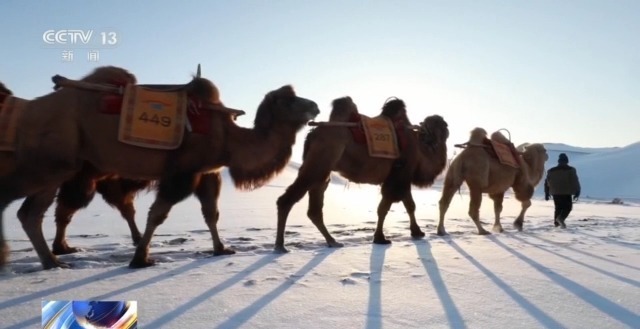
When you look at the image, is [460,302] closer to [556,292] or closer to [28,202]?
[556,292]

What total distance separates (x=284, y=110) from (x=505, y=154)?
5.56 m

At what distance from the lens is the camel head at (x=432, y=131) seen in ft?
27.5

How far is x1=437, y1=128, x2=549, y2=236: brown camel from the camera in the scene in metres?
8.91

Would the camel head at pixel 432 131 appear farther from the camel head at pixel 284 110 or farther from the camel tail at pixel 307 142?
the camel head at pixel 284 110

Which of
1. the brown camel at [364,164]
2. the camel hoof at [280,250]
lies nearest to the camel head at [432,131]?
the brown camel at [364,164]

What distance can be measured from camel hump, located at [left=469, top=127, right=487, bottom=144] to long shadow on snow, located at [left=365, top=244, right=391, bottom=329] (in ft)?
13.7

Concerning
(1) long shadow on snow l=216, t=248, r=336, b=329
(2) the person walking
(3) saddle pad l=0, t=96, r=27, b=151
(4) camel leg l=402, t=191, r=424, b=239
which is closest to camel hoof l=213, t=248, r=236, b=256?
(1) long shadow on snow l=216, t=248, r=336, b=329

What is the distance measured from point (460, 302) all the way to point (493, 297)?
0.97 feet

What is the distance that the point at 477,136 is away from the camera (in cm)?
932

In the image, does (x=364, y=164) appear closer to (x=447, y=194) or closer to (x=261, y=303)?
(x=447, y=194)

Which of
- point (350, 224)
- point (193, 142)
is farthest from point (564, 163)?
point (193, 142)

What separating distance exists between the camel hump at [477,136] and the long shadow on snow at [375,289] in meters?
4.18

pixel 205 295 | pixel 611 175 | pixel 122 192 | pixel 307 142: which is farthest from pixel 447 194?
pixel 611 175

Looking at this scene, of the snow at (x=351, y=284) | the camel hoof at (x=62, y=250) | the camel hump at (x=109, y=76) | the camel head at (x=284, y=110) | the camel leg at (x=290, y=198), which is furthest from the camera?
the camel leg at (x=290, y=198)
